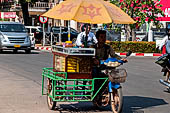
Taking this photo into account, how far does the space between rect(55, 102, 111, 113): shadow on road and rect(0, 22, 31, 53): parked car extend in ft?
61.0

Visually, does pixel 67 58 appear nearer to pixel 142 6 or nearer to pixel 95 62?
pixel 95 62

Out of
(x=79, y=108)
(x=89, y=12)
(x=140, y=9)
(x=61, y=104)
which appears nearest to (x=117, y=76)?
(x=89, y=12)

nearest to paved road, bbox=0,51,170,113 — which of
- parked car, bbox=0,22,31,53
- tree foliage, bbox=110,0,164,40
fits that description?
parked car, bbox=0,22,31,53

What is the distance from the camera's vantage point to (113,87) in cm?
895

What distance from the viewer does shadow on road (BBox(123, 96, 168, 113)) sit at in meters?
9.87

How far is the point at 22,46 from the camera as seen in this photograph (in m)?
28.7

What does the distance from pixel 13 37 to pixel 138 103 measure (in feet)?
61.2

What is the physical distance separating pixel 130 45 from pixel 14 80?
1894 centimetres

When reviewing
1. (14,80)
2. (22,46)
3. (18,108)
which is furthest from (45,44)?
(18,108)

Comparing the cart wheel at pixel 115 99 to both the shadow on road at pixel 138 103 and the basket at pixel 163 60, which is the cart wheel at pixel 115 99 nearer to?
the shadow on road at pixel 138 103

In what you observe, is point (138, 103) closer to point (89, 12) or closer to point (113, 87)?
point (113, 87)

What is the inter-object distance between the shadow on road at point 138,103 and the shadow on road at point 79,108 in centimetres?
48

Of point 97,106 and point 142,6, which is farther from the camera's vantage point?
point 142,6

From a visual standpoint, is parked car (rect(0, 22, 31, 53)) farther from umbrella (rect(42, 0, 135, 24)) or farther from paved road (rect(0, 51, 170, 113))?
umbrella (rect(42, 0, 135, 24))
